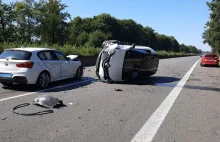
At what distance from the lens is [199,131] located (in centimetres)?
584

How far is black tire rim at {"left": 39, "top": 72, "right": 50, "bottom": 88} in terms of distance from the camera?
A: 10711mm

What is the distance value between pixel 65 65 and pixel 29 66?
2.34 m

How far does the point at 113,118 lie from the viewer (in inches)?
262

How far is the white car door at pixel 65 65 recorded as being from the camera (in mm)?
12183

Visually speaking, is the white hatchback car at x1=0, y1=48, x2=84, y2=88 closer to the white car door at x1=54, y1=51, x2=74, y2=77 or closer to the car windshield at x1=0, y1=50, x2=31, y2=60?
the car windshield at x1=0, y1=50, x2=31, y2=60

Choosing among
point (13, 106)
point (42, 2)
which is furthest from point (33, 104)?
point (42, 2)

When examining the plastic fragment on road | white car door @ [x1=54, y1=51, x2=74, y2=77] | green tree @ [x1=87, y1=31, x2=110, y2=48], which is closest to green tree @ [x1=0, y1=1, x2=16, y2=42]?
green tree @ [x1=87, y1=31, x2=110, y2=48]

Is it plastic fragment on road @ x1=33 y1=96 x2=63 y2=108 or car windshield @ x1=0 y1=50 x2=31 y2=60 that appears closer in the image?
plastic fragment on road @ x1=33 y1=96 x2=63 y2=108


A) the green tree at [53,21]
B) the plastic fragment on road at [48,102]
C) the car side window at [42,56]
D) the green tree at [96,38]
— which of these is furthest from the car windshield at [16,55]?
the green tree at [96,38]

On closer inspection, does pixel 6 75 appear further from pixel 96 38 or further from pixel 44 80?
pixel 96 38

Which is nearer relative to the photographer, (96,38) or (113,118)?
(113,118)

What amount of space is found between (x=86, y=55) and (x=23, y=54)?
1872 cm

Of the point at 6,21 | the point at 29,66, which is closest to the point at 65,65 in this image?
the point at 29,66

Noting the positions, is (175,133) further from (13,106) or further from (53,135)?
(13,106)
